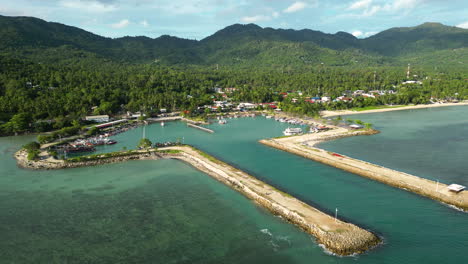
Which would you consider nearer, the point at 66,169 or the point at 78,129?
the point at 66,169

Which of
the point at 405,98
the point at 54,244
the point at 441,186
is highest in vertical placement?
the point at 405,98

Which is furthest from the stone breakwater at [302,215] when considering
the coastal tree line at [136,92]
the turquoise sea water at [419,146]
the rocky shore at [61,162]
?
the coastal tree line at [136,92]

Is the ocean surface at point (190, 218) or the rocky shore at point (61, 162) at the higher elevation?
the rocky shore at point (61, 162)

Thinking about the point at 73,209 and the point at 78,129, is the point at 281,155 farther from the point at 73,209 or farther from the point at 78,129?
the point at 78,129

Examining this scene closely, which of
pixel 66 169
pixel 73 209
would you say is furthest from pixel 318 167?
pixel 66 169

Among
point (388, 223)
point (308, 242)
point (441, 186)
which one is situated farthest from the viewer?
point (441, 186)

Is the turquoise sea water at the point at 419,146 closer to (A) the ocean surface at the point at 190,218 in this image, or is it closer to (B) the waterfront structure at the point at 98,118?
(A) the ocean surface at the point at 190,218

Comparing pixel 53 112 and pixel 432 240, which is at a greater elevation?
pixel 53 112
